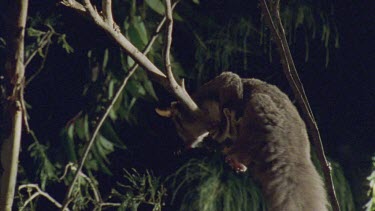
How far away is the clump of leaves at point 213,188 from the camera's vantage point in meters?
3.28

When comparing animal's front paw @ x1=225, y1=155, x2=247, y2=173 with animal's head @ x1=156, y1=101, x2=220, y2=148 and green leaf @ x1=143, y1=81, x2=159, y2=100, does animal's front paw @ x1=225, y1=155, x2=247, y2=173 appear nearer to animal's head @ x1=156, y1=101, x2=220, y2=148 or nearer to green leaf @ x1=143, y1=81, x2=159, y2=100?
animal's head @ x1=156, y1=101, x2=220, y2=148

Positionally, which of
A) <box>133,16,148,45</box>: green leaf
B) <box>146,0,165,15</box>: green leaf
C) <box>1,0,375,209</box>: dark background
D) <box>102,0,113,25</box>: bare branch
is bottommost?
<box>1,0,375,209</box>: dark background

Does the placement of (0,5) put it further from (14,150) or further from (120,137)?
(14,150)

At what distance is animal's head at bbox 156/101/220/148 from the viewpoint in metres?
2.45

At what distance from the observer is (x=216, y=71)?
11.5 feet

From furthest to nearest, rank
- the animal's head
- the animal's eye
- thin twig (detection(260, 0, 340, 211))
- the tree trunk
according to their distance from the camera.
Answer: the animal's eye < the animal's head < the tree trunk < thin twig (detection(260, 0, 340, 211))

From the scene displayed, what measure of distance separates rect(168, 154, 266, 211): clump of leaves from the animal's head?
63 cm

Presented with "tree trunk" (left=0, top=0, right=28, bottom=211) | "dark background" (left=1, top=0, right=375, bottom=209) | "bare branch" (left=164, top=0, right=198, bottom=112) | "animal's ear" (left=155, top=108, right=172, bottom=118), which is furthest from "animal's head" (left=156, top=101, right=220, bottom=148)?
"dark background" (left=1, top=0, right=375, bottom=209)

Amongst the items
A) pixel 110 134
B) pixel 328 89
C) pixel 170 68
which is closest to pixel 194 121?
pixel 170 68

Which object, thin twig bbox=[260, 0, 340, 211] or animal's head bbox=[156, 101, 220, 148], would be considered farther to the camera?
animal's head bbox=[156, 101, 220, 148]

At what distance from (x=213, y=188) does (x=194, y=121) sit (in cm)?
84

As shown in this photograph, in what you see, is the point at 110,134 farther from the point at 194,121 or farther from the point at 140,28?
the point at 194,121

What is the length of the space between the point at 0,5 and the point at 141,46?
2.06 feet

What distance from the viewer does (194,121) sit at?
2506mm
